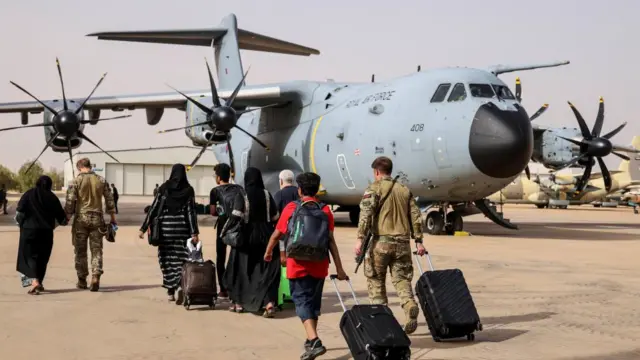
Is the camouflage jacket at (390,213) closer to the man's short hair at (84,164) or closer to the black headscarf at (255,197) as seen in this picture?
the black headscarf at (255,197)

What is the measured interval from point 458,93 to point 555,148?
788 centimetres

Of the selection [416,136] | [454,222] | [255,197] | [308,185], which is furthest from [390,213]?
[454,222]

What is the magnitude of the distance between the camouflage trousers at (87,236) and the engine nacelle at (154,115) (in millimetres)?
15187

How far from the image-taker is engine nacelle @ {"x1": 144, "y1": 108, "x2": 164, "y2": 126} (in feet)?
80.5

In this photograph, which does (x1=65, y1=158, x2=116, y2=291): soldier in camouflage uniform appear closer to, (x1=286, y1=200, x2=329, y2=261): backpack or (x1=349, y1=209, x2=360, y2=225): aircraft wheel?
(x1=286, y1=200, x2=329, y2=261): backpack

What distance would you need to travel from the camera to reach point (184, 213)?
898cm

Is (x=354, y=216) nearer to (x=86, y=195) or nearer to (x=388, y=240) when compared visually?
(x=86, y=195)

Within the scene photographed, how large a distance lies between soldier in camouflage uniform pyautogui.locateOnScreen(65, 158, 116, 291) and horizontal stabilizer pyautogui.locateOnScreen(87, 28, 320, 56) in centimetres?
1343

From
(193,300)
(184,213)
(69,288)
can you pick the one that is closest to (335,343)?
(193,300)

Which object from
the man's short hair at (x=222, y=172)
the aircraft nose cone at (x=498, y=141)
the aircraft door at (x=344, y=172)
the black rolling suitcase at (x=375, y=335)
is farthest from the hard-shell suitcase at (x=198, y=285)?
the aircraft door at (x=344, y=172)

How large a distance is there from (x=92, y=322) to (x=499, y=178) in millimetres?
11217

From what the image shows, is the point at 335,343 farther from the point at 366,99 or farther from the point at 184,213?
the point at 366,99

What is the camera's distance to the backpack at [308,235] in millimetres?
6082

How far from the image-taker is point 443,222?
1928 cm
